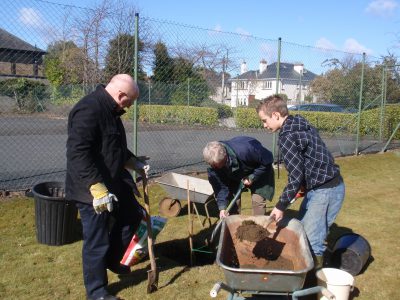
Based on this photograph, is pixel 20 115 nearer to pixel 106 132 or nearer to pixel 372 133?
pixel 106 132

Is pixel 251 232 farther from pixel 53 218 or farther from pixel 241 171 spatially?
pixel 53 218

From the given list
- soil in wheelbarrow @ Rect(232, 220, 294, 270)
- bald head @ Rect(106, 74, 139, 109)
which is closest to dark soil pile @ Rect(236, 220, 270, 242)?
soil in wheelbarrow @ Rect(232, 220, 294, 270)

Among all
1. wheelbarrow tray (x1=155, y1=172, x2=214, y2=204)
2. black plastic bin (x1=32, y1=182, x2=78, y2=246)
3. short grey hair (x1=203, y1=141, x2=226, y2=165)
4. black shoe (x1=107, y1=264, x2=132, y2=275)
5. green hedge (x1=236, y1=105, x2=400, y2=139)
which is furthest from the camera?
green hedge (x1=236, y1=105, x2=400, y2=139)

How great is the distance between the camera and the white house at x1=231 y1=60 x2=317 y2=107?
38.1 feet

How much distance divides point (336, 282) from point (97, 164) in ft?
7.42

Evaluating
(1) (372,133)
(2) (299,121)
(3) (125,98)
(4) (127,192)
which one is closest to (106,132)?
(3) (125,98)

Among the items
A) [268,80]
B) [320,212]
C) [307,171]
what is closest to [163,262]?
[320,212]

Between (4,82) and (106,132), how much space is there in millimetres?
4392

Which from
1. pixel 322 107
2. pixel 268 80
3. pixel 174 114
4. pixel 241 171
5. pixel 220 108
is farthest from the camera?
pixel 268 80

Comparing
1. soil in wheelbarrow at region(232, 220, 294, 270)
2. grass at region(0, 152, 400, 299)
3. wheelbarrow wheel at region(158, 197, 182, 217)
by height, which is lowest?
grass at region(0, 152, 400, 299)

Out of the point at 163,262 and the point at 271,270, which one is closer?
the point at 271,270

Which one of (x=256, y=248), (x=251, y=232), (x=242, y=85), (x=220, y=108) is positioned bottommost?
(x=256, y=248)

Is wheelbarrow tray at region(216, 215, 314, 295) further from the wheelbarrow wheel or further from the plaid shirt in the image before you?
the wheelbarrow wheel

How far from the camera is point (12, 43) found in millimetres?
6223
